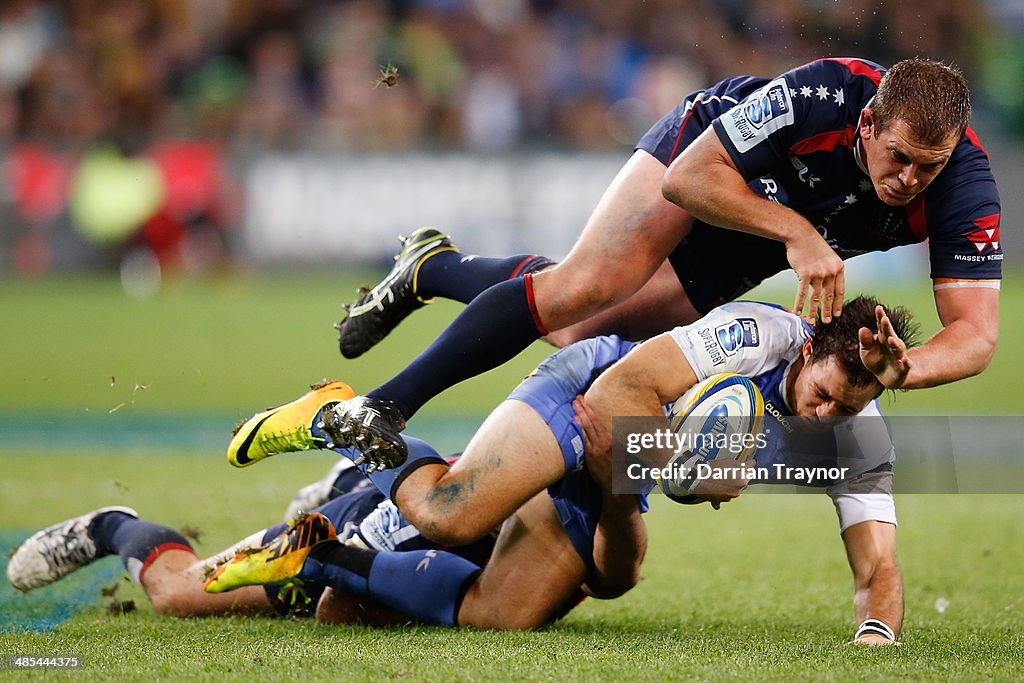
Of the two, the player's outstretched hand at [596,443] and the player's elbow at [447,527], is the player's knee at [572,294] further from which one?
the player's elbow at [447,527]

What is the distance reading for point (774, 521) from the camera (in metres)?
6.73

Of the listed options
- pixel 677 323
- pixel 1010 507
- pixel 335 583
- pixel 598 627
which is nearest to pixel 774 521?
pixel 1010 507

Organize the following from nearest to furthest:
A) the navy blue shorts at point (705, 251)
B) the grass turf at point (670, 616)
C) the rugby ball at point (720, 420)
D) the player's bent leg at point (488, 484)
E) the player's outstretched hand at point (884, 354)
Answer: the grass turf at point (670, 616) → the player's outstretched hand at point (884, 354) → the rugby ball at point (720, 420) → the player's bent leg at point (488, 484) → the navy blue shorts at point (705, 251)

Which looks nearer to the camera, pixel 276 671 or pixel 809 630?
pixel 276 671

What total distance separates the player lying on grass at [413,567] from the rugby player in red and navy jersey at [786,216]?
15.4 inches

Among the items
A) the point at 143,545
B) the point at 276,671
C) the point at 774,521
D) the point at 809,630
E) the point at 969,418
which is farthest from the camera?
the point at 969,418

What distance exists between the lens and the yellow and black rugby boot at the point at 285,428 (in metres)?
4.27

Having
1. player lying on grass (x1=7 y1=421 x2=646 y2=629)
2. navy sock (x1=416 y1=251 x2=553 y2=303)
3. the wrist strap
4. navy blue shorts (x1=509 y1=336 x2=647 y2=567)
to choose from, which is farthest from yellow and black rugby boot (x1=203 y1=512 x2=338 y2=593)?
the wrist strap

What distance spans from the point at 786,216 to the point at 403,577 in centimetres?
159

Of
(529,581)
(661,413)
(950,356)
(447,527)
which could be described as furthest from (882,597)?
(447,527)

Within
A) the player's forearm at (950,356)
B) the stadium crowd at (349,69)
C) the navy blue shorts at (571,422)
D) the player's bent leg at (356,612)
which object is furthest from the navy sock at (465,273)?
the stadium crowd at (349,69)

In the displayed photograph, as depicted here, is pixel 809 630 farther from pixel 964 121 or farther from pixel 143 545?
pixel 143 545

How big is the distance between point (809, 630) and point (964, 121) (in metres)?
1.62

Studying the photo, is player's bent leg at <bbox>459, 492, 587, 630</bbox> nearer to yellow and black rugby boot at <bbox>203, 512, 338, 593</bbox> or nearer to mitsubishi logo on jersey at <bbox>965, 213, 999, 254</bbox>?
yellow and black rugby boot at <bbox>203, 512, 338, 593</bbox>
